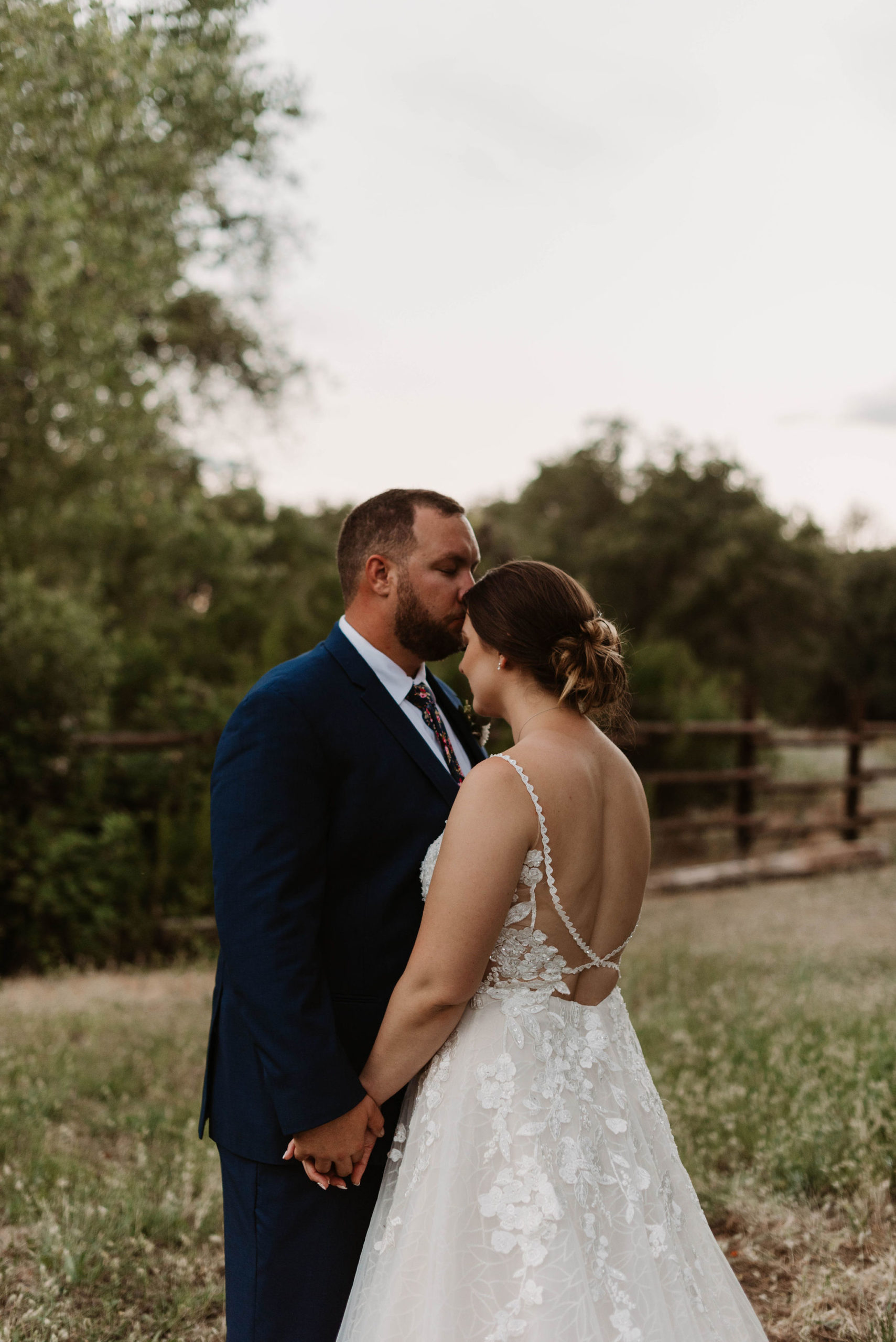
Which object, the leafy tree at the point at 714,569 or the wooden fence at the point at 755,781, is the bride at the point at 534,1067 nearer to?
the wooden fence at the point at 755,781

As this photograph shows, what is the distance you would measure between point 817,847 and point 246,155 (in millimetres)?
10459

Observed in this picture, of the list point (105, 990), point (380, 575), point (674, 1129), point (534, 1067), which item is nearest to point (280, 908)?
point (534, 1067)

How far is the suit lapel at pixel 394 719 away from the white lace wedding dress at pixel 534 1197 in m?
Result: 0.17

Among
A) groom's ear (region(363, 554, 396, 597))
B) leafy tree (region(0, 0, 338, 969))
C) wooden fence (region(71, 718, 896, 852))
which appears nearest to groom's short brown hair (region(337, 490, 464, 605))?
groom's ear (region(363, 554, 396, 597))

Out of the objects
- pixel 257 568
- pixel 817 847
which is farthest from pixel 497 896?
pixel 817 847

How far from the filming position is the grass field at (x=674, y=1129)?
3145 mm

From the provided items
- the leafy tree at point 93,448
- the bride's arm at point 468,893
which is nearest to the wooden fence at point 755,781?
the leafy tree at point 93,448

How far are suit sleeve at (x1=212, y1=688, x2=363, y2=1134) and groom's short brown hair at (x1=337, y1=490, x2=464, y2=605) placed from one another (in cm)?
55

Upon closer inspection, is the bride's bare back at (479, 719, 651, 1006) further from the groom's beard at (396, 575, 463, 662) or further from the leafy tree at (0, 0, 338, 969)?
the leafy tree at (0, 0, 338, 969)

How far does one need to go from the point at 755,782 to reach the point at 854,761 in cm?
215

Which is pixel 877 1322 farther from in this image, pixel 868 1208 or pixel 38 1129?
pixel 38 1129

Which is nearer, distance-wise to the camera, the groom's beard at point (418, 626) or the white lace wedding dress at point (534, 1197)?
the white lace wedding dress at point (534, 1197)

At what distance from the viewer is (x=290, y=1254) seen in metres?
2.24

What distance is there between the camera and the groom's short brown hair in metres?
2.61
